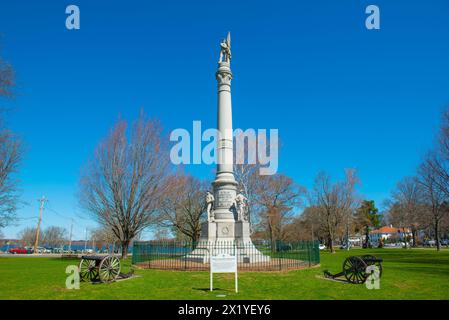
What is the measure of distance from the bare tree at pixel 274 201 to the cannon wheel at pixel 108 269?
24357 millimetres

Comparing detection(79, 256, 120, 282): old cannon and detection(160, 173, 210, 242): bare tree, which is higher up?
detection(160, 173, 210, 242): bare tree

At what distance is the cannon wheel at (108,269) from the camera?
1149 centimetres

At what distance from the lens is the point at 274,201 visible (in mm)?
37281

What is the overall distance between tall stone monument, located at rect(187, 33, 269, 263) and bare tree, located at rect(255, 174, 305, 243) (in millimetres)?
14793

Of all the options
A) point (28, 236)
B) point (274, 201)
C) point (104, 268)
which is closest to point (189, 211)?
point (274, 201)

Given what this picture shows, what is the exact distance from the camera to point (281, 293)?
9352 mm

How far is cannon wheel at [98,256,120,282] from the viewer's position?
11.5 m

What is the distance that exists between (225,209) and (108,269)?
31.3 feet

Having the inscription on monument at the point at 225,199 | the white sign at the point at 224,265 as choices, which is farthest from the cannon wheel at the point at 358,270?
the inscription on monument at the point at 225,199

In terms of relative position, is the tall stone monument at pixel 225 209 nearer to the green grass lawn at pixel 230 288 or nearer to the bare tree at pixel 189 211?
the green grass lawn at pixel 230 288

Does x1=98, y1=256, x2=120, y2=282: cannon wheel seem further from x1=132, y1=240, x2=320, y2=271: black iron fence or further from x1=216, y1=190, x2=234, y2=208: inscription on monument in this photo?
x1=216, y1=190, x2=234, y2=208: inscription on monument

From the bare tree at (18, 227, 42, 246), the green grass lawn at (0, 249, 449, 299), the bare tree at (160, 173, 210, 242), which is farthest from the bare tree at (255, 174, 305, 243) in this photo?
the bare tree at (18, 227, 42, 246)

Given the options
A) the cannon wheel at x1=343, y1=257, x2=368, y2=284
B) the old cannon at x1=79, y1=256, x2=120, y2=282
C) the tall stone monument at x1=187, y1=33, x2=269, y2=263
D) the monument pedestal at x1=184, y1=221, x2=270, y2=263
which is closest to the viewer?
the cannon wheel at x1=343, y1=257, x2=368, y2=284
